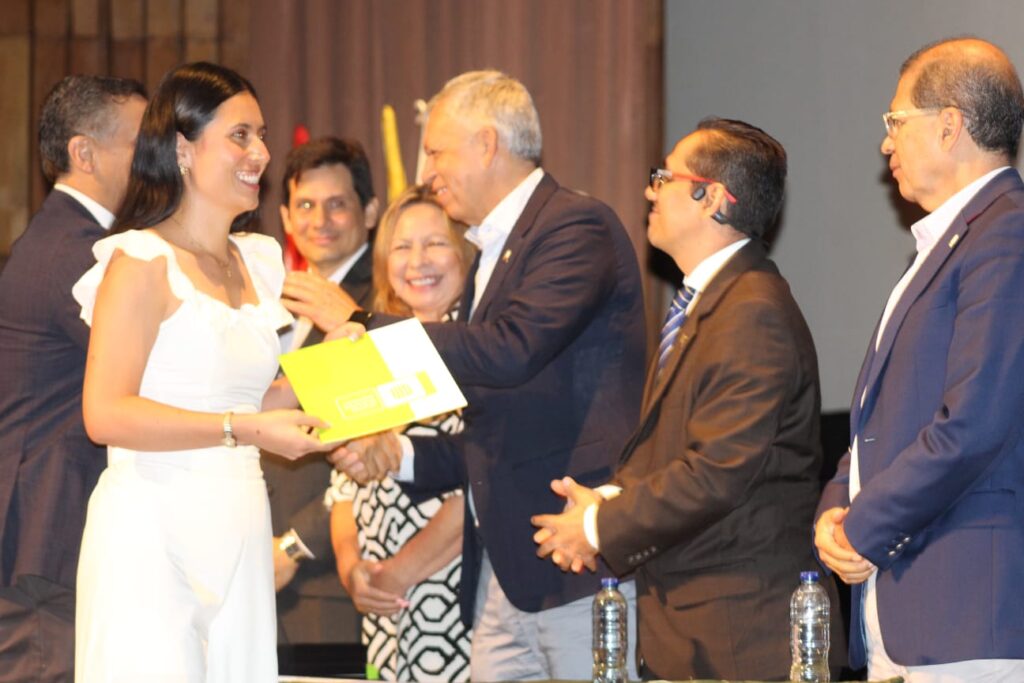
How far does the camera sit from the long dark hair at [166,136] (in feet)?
9.73

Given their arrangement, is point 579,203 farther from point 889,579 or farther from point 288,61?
point 288,61

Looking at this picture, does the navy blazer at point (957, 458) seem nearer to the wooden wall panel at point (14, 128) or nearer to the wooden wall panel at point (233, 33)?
the wooden wall panel at point (233, 33)

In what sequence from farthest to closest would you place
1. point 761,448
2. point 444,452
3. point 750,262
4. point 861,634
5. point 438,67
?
1. point 438,67
2. point 444,452
3. point 750,262
4. point 761,448
5. point 861,634

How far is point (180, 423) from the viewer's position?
2.71 meters

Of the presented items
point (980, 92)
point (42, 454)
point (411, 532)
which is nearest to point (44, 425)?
point (42, 454)

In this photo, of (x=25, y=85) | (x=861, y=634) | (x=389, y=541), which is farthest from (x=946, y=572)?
(x=25, y=85)

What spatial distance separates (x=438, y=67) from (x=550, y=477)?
9.28ft

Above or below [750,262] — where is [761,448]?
below

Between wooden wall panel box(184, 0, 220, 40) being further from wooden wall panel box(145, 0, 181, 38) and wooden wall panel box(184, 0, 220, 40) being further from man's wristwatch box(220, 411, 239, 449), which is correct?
man's wristwatch box(220, 411, 239, 449)

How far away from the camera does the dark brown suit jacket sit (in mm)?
3006

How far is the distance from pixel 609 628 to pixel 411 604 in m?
1.16

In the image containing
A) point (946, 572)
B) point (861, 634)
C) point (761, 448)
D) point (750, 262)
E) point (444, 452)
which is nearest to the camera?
point (946, 572)

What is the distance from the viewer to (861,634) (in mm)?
2785

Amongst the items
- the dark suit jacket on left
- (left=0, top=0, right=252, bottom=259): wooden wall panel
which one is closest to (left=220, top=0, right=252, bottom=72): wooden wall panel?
(left=0, top=0, right=252, bottom=259): wooden wall panel
